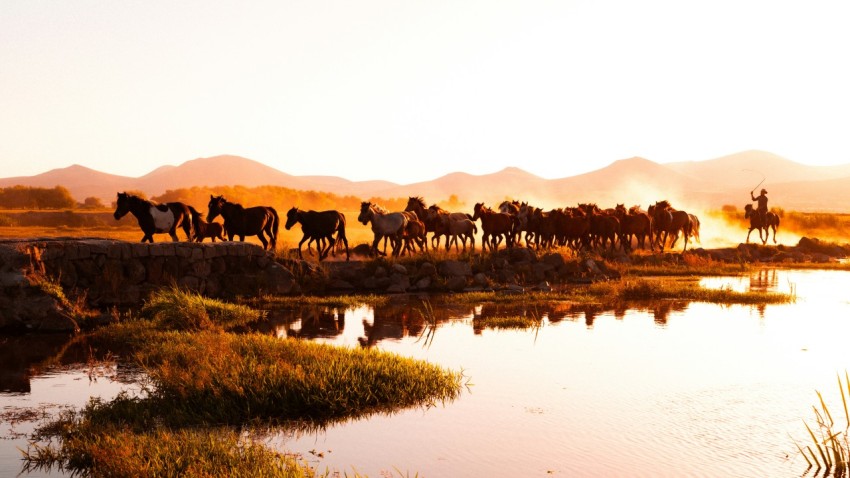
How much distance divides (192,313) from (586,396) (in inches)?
353

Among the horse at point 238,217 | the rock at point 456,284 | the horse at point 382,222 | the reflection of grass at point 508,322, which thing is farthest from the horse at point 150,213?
the reflection of grass at point 508,322

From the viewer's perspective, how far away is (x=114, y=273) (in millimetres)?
19781

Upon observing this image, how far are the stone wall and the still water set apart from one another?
161 inches

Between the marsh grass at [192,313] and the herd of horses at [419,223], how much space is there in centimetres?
A: 753

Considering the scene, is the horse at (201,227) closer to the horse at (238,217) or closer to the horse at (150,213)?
the horse at (238,217)

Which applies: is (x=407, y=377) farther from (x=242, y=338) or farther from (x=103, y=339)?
(x=103, y=339)

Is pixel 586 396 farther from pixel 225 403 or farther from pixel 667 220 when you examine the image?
pixel 667 220

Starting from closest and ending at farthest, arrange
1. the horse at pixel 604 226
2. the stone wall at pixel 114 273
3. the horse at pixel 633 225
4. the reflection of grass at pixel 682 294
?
the stone wall at pixel 114 273, the reflection of grass at pixel 682 294, the horse at pixel 604 226, the horse at pixel 633 225

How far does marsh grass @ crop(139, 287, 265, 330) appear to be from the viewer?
1619 centimetres

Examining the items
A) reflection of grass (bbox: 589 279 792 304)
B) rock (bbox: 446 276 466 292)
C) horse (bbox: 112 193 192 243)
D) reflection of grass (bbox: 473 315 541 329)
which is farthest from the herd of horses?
reflection of grass (bbox: 473 315 541 329)

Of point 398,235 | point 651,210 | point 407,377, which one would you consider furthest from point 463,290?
point 651,210

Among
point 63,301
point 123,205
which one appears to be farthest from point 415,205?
point 63,301

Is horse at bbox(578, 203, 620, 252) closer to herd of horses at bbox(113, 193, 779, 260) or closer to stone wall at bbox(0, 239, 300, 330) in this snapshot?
Answer: herd of horses at bbox(113, 193, 779, 260)

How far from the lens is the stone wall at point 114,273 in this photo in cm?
1678
